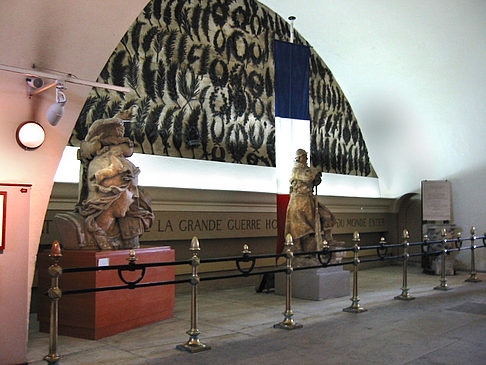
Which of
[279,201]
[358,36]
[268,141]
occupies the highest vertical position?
[358,36]

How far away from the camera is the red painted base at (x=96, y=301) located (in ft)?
18.2

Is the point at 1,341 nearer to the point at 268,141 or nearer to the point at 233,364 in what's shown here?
the point at 233,364

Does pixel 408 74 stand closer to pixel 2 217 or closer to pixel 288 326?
pixel 288 326

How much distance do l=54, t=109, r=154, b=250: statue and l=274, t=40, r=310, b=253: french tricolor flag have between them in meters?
3.72

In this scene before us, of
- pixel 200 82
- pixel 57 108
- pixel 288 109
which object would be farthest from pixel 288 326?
pixel 200 82

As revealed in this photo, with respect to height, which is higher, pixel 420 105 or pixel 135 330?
pixel 420 105

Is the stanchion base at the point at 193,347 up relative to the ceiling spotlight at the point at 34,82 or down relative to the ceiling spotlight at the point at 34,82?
down

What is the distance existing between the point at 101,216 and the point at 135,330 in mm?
1417

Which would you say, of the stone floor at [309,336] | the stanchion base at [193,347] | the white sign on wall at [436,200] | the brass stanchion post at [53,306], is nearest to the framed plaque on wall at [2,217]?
the brass stanchion post at [53,306]

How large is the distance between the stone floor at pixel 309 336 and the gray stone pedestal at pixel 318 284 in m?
0.26

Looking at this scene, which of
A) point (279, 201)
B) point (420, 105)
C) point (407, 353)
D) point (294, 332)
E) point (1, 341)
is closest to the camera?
point (1, 341)

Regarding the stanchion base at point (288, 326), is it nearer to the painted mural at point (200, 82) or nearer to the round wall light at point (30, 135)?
the round wall light at point (30, 135)

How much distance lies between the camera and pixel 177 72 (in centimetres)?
977

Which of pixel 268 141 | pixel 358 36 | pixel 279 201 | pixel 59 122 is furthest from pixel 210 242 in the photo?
pixel 358 36
